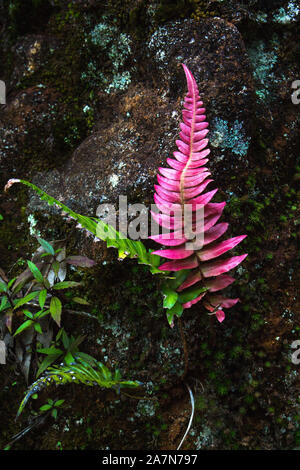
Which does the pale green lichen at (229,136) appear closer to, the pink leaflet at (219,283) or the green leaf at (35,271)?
the pink leaflet at (219,283)

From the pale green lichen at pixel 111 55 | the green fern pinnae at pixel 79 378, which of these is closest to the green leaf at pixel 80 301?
the green fern pinnae at pixel 79 378

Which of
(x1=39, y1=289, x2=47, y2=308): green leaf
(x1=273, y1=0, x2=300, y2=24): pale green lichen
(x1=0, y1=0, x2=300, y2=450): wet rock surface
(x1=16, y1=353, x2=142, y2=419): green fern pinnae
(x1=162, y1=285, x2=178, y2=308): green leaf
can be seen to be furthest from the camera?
(x1=273, y1=0, x2=300, y2=24): pale green lichen

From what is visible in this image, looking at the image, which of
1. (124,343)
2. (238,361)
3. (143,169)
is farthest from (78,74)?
(238,361)

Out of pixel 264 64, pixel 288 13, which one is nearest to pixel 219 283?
pixel 264 64

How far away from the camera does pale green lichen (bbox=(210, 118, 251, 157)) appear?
233 cm

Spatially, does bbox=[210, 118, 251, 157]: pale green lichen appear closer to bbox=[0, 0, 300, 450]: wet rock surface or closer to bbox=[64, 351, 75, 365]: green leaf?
bbox=[0, 0, 300, 450]: wet rock surface

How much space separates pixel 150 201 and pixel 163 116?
62 centimetres

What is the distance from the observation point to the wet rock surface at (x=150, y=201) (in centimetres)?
230

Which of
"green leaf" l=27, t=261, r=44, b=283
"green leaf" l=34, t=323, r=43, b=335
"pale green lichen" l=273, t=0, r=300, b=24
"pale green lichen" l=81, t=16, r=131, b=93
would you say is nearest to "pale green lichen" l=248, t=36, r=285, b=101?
"pale green lichen" l=273, t=0, r=300, b=24

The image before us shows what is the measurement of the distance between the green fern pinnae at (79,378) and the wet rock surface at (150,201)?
0.71ft

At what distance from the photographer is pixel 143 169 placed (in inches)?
94.9

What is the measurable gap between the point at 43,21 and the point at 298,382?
11.1 feet

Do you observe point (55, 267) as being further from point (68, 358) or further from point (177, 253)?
point (177, 253)

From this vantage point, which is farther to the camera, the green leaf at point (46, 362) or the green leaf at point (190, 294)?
the green leaf at point (46, 362)
